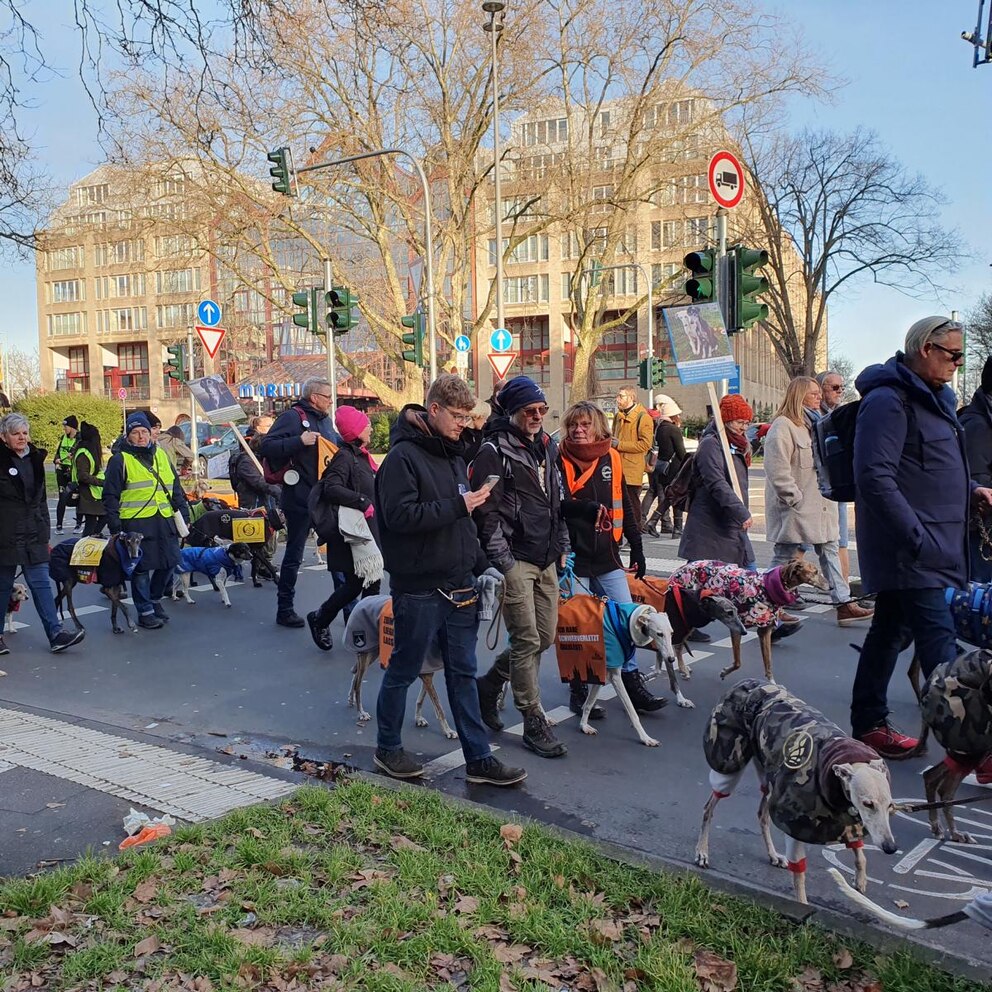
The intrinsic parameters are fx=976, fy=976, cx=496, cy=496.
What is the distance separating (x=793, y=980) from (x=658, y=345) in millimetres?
62401

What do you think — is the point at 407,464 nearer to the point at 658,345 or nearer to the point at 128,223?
the point at 128,223

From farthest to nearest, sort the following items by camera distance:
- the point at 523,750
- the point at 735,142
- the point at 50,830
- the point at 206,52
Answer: the point at 735,142
the point at 523,750
the point at 206,52
the point at 50,830

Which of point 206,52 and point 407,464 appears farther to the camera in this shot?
point 206,52

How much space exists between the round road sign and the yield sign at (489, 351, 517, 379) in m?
9.70

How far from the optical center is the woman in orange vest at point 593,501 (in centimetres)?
609

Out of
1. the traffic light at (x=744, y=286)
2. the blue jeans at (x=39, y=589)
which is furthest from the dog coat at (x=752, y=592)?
the blue jeans at (x=39, y=589)

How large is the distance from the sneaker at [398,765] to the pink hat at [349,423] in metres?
3.37

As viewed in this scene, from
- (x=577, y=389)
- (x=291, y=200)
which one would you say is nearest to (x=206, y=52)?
(x=291, y=200)

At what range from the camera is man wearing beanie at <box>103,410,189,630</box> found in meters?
9.19

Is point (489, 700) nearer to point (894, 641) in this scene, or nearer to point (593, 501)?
point (593, 501)

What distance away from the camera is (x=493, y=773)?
4.92 metres

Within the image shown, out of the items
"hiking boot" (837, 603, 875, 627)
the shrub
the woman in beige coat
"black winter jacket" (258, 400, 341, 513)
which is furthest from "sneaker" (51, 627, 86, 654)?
the shrub

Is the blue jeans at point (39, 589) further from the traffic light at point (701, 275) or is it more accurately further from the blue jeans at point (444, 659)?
the traffic light at point (701, 275)

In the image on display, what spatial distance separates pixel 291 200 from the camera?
90.4ft
